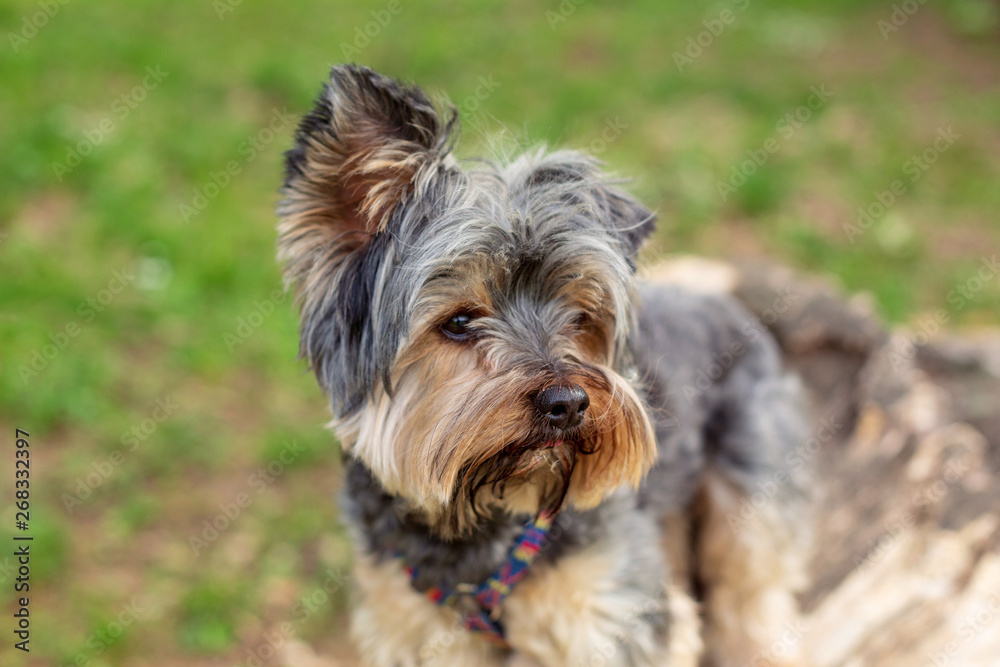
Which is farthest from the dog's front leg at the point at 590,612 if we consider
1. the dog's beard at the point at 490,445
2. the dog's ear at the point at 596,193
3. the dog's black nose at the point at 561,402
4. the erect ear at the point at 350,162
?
the erect ear at the point at 350,162

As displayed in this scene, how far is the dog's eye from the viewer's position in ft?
9.40

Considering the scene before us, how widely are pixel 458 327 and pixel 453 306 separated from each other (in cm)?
9

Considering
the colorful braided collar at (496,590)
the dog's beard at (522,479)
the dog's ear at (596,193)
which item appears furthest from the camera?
the colorful braided collar at (496,590)

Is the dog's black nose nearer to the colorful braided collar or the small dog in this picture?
the small dog

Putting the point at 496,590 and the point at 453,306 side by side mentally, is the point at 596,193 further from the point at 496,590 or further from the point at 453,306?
the point at 496,590

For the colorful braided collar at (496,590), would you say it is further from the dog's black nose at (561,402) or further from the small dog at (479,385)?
the dog's black nose at (561,402)

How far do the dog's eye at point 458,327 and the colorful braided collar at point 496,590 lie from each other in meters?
0.75

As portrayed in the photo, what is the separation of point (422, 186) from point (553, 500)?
1.20 metres

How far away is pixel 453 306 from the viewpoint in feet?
9.25

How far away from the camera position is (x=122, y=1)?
9.58 meters

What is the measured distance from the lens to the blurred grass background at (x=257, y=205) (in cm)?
476

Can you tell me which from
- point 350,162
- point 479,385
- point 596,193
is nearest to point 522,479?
point 479,385

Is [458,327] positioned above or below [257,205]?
above

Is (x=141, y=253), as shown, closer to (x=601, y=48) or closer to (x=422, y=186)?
(x=422, y=186)
